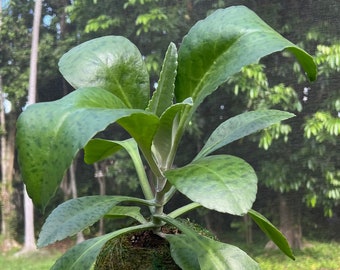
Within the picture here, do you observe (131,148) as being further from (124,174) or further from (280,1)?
(280,1)

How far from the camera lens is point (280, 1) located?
1.24 meters

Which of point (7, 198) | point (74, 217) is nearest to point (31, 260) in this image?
point (7, 198)

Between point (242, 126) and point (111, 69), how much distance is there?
161 millimetres

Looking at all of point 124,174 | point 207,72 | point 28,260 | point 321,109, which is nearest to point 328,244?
point 321,109

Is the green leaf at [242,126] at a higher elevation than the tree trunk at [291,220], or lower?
higher

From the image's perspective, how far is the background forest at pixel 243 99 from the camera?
1180mm

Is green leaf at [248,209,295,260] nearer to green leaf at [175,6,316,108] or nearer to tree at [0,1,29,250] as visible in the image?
green leaf at [175,6,316,108]

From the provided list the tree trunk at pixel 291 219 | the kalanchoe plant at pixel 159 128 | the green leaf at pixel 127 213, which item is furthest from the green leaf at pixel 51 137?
the tree trunk at pixel 291 219

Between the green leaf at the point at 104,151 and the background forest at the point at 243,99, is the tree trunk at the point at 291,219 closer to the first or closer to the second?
the background forest at the point at 243,99

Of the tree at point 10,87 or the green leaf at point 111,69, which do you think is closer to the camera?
the green leaf at point 111,69

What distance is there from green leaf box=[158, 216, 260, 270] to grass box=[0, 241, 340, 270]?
2.38 feet

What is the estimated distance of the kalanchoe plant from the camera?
34cm

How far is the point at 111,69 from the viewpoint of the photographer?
526 millimetres

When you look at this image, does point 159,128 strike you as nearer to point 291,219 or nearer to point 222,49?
point 222,49
